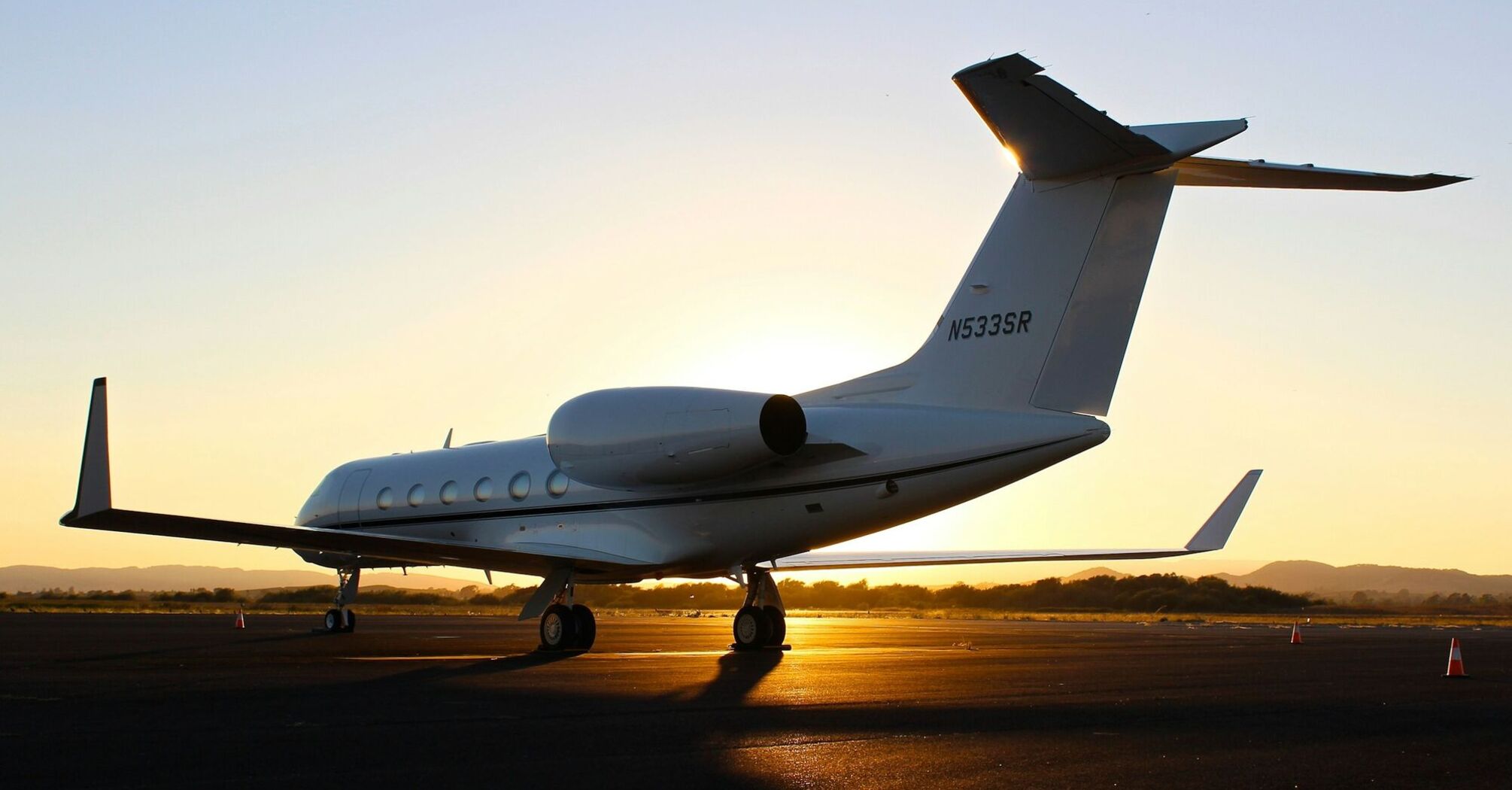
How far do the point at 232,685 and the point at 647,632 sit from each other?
1288 cm

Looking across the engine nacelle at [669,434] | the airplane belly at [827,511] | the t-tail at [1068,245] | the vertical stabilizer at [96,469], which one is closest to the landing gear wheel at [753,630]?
the airplane belly at [827,511]

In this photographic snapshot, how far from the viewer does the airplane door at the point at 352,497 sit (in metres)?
22.8

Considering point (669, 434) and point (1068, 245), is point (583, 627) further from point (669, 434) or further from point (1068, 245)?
point (1068, 245)

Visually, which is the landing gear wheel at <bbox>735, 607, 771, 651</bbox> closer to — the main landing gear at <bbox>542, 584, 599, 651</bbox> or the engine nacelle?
the main landing gear at <bbox>542, 584, 599, 651</bbox>

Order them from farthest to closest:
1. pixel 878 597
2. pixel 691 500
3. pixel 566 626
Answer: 1. pixel 878 597
2. pixel 566 626
3. pixel 691 500

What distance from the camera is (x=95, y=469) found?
12938mm

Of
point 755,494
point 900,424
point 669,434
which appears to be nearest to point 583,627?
point 755,494

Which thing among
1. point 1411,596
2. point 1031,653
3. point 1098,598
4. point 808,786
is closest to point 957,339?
point 1031,653

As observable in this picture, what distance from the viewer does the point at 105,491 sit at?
1296 centimetres

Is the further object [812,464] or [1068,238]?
[812,464]

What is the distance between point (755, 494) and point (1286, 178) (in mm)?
6579

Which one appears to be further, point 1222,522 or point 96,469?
point 1222,522

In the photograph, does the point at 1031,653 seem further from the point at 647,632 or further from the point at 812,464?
the point at 647,632

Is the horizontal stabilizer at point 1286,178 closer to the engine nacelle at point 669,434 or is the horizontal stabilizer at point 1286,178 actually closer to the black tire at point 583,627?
the engine nacelle at point 669,434
